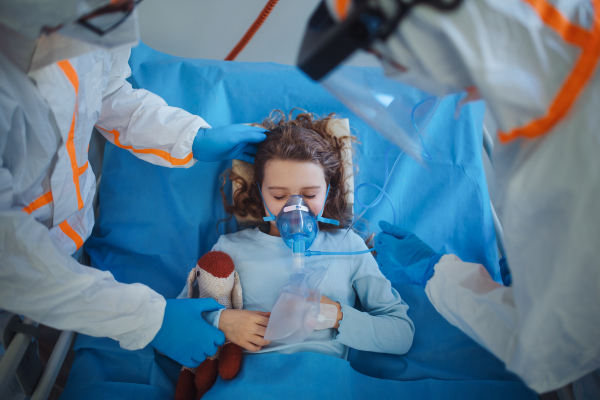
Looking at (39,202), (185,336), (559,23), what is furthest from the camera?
(185,336)

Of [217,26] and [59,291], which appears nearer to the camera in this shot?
Result: [59,291]

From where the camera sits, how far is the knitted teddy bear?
1.24 metres

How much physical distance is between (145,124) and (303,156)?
2.10 feet

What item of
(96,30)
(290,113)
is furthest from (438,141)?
(96,30)

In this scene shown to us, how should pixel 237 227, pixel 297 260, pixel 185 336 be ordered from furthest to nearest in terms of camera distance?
pixel 237 227, pixel 297 260, pixel 185 336

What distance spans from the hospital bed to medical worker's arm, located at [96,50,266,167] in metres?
0.27

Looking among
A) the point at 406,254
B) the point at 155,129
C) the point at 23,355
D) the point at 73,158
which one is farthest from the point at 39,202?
the point at 406,254

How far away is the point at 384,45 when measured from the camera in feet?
2.06

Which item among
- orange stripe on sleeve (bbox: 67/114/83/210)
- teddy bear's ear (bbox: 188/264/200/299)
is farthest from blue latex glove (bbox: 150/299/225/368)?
orange stripe on sleeve (bbox: 67/114/83/210)

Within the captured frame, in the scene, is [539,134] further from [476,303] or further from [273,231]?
[273,231]

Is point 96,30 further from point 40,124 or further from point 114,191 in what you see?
point 114,191

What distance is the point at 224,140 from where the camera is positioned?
154 centimetres

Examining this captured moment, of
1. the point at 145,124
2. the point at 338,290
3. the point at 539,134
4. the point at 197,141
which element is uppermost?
the point at 539,134

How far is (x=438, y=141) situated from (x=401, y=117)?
0.92 m
